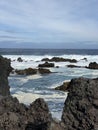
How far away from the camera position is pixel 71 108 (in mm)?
6168

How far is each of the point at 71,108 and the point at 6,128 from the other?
4.57 ft

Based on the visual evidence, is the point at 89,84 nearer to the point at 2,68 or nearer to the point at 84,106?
the point at 84,106

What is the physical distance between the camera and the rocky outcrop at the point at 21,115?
5.15 m

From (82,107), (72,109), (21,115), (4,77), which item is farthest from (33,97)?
(21,115)

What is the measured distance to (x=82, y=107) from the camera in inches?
238

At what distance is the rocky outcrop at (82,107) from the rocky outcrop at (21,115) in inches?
14.9

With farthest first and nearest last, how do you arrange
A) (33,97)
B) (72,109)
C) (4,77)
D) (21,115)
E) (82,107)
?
(33,97) < (4,77) < (72,109) < (82,107) < (21,115)

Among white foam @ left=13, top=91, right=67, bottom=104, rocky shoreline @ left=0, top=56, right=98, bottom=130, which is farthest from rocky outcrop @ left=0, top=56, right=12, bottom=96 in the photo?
rocky shoreline @ left=0, top=56, right=98, bottom=130

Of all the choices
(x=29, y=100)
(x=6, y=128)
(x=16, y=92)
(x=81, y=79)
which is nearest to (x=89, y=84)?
(x=81, y=79)

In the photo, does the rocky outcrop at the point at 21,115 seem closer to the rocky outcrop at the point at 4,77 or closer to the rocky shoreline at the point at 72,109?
the rocky shoreline at the point at 72,109

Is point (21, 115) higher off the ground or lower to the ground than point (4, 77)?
lower

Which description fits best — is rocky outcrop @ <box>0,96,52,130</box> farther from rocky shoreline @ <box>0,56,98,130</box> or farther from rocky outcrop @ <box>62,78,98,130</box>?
rocky outcrop @ <box>62,78,98,130</box>

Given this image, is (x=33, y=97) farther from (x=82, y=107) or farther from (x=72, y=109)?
(x=82, y=107)

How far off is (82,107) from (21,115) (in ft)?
3.21
